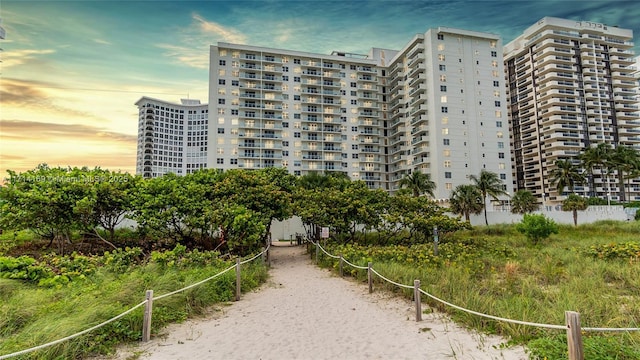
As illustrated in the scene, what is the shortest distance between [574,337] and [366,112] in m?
70.8

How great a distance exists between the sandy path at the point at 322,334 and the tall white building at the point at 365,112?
51231 mm

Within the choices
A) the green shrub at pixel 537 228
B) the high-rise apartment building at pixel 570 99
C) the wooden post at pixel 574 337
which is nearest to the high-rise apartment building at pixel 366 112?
the high-rise apartment building at pixel 570 99

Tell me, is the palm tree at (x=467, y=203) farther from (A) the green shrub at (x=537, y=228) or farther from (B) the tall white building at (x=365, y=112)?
(B) the tall white building at (x=365, y=112)

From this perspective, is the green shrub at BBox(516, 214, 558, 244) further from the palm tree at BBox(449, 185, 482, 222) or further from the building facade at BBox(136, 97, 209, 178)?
the building facade at BBox(136, 97, 209, 178)

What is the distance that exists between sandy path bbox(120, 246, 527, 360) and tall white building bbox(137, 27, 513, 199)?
168ft

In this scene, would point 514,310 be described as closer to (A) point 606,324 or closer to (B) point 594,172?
(A) point 606,324

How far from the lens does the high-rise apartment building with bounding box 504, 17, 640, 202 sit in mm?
75938

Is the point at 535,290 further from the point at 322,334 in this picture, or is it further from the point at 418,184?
the point at 418,184

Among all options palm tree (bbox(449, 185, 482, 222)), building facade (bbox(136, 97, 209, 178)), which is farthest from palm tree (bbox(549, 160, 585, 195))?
building facade (bbox(136, 97, 209, 178))

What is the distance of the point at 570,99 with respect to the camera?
77.9m

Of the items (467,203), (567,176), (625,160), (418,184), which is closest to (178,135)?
(418,184)

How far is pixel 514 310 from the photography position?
692cm

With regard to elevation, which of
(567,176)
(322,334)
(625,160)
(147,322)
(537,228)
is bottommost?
(322,334)

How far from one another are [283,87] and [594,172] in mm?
69886
